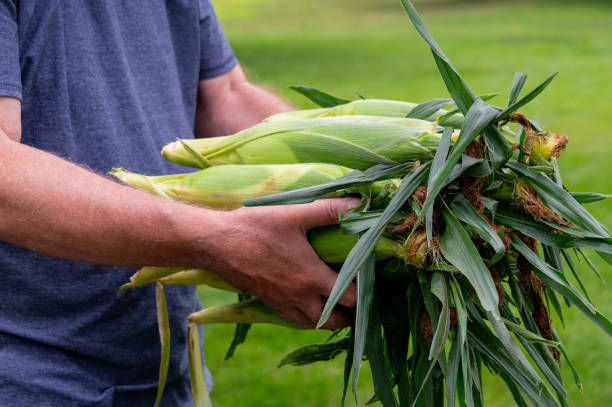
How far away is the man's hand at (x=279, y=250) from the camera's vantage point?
145 centimetres

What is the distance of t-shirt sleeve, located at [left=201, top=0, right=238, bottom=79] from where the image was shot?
7.02 feet

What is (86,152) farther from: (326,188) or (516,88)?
(516,88)

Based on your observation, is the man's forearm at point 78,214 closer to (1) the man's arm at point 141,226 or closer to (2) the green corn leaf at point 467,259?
(1) the man's arm at point 141,226

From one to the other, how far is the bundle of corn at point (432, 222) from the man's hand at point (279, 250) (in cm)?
4

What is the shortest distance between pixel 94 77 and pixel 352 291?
80 centimetres

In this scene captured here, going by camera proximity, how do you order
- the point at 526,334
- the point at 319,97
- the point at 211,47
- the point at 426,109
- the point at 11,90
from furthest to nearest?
the point at 211,47
the point at 319,97
the point at 426,109
the point at 11,90
the point at 526,334

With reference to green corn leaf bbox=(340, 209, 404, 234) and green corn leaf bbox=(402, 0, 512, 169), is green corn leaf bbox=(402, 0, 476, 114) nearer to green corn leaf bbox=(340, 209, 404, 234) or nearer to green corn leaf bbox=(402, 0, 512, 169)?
green corn leaf bbox=(402, 0, 512, 169)

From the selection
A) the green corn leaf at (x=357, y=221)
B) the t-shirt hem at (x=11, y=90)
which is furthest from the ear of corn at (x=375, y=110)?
the t-shirt hem at (x=11, y=90)

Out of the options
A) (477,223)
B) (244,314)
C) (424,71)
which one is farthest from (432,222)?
(424,71)

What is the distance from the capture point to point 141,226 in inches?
58.0

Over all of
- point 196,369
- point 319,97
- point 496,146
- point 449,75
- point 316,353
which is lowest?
point 196,369

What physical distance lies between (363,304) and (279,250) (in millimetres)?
203

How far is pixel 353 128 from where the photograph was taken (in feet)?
5.08

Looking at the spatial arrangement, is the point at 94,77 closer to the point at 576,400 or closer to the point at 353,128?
the point at 353,128
